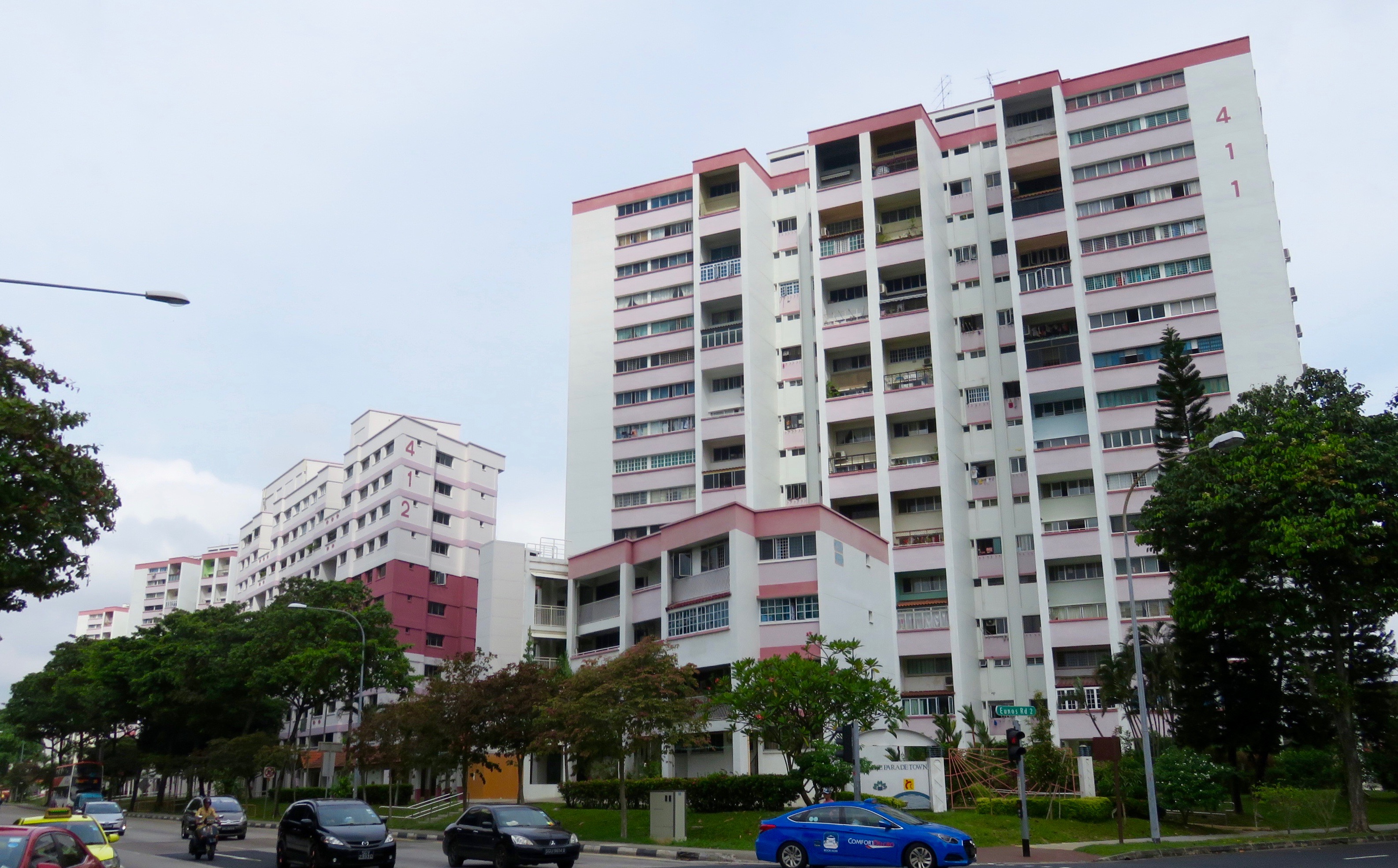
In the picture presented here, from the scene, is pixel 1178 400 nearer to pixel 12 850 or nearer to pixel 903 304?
pixel 903 304

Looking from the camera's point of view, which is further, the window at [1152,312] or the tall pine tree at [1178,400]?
the window at [1152,312]

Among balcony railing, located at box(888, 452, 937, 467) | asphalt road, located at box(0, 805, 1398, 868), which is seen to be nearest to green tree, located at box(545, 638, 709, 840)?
asphalt road, located at box(0, 805, 1398, 868)

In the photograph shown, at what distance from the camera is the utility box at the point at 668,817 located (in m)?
30.7

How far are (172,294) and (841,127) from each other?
52444 mm

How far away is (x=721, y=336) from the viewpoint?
6338 centimetres

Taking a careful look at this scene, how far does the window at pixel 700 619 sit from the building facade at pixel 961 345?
150 inches

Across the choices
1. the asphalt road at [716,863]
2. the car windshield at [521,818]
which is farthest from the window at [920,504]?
the car windshield at [521,818]

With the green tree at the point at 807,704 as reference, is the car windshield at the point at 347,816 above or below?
below

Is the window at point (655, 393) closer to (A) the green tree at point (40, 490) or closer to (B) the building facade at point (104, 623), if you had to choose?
(A) the green tree at point (40, 490)

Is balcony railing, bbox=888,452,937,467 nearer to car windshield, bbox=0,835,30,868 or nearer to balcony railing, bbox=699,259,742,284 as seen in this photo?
balcony railing, bbox=699,259,742,284

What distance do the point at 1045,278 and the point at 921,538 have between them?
1645 cm

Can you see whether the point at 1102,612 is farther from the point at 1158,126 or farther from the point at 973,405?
the point at 1158,126

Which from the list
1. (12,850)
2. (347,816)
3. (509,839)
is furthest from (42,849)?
(509,839)

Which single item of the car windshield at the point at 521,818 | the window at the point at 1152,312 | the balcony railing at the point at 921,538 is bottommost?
the car windshield at the point at 521,818
